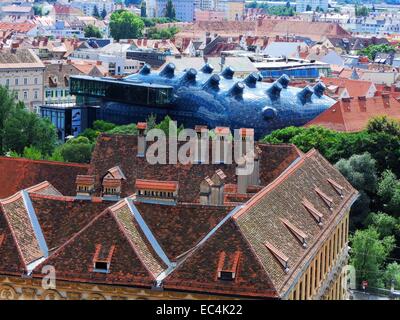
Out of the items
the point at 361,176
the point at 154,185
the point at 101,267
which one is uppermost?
the point at 154,185

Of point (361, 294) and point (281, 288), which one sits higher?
point (281, 288)

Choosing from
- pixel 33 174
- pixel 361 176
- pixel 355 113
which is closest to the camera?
pixel 33 174

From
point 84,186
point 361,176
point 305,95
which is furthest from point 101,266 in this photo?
point 305,95

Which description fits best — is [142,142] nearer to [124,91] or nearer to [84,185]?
[84,185]

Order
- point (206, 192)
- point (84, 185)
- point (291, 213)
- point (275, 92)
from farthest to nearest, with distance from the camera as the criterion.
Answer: point (275, 92), point (206, 192), point (291, 213), point (84, 185)

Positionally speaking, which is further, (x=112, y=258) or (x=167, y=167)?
(x=167, y=167)

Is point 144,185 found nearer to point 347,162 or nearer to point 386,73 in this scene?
point 347,162
